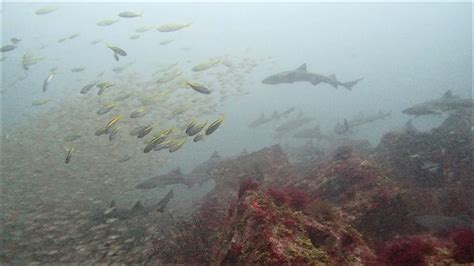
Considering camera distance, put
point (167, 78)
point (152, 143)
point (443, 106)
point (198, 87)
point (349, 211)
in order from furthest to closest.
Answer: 1. point (443, 106)
2. point (167, 78)
3. point (152, 143)
4. point (198, 87)
5. point (349, 211)

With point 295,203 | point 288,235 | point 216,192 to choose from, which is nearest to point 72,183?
point 216,192

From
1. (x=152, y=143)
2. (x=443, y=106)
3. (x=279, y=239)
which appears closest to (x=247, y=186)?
(x=279, y=239)

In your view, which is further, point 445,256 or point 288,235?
point 288,235

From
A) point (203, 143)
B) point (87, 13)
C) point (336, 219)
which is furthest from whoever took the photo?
point (87, 13)

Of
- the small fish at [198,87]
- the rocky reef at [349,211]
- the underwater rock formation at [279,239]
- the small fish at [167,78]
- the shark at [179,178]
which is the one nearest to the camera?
the underwater rock formation at [279,239]

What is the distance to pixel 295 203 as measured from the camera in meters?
6.06

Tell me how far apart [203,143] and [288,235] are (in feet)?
95.4

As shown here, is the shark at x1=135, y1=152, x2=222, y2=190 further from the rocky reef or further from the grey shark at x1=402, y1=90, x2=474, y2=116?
the grey shark at x1=402, y1=90, x2=474, y2=116

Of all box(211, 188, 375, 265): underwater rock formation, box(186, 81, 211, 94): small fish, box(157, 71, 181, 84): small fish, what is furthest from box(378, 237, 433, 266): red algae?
box(157, 71, 181, 84): small fish

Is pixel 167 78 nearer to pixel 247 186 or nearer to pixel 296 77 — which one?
pixel 296 77

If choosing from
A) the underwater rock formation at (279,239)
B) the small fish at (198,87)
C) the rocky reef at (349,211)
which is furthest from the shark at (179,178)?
the underwater rock formation at (279,239)

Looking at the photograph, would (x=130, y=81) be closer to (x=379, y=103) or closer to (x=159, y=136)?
(x=159, y=136)

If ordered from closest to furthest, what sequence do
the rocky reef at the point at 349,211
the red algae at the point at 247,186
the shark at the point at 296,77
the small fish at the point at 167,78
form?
1. the rocky reef at the point at 349,211
2. the red algae at the point at 247,186
3. the small fish at the point at 167,78
4. the shark at the point at 296,77

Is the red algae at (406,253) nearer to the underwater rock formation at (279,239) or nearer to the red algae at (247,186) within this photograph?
the underwater rock formation at (279,239)
